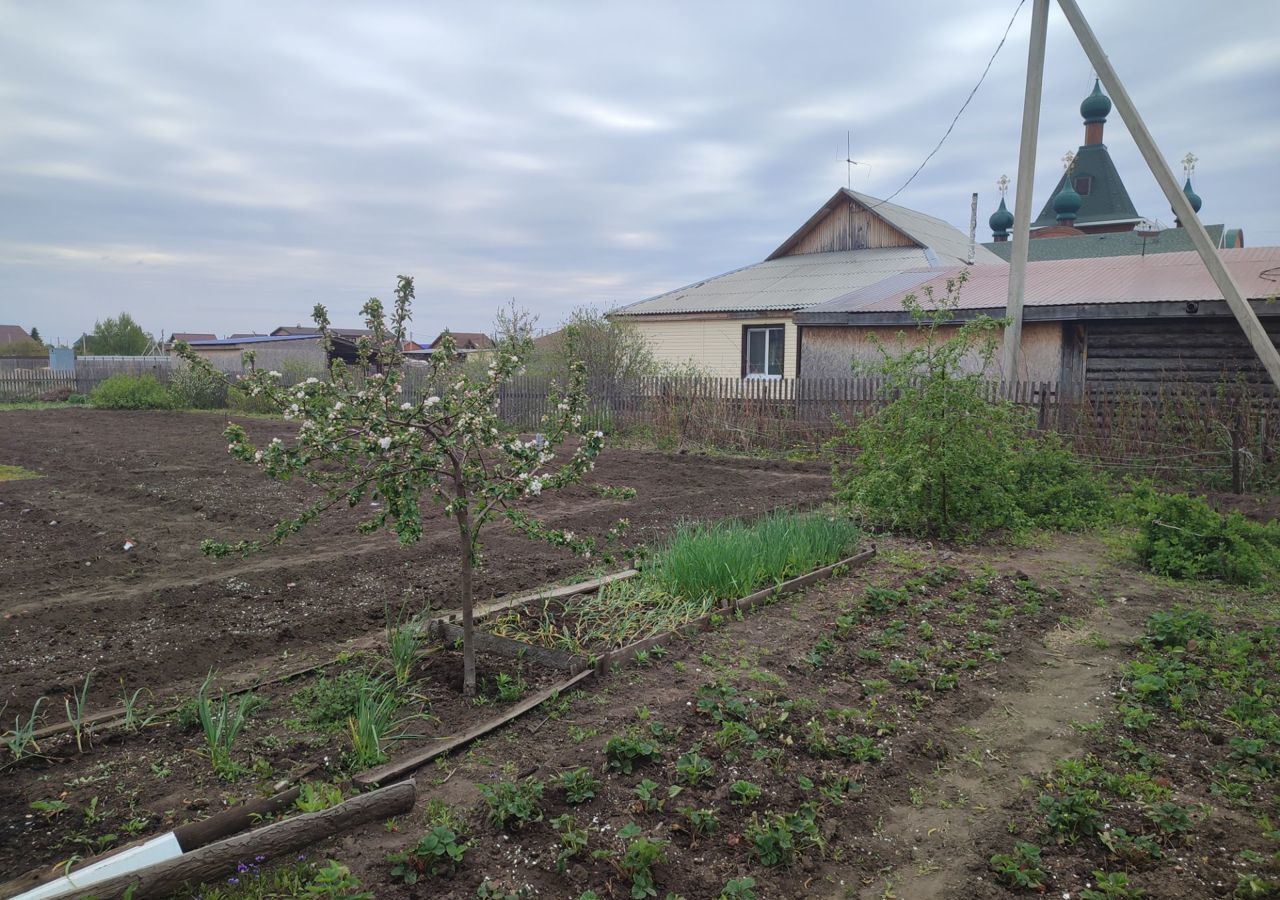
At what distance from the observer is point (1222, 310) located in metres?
11.7

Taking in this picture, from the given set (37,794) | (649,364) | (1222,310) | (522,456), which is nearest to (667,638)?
(522,456)

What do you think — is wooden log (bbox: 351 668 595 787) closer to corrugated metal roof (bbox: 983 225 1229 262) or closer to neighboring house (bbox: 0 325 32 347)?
corrugated metal roof (bbox: 983 225 1229 262)

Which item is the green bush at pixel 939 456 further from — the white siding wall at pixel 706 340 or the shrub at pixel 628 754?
the white siding wall at pixel 706 340

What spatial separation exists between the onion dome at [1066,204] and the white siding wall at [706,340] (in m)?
22.7

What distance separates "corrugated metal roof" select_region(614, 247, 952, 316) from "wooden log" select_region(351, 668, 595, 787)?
16.7 m

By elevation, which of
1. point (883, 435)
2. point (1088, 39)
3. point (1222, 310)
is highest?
point (1088, 39)

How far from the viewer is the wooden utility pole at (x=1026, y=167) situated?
10.9m

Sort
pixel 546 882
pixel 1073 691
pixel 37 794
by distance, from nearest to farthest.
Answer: pixel 546 882 → pixel 37 794 → pixel 1073 691

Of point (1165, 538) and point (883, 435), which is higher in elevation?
point (883, 435)

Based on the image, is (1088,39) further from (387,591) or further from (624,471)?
(387,591)

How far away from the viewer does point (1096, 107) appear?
127ft

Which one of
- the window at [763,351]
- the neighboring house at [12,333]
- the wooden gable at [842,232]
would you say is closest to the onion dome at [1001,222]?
the wooden gable at [842,232]

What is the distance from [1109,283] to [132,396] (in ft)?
90.3

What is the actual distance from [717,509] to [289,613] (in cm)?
481
